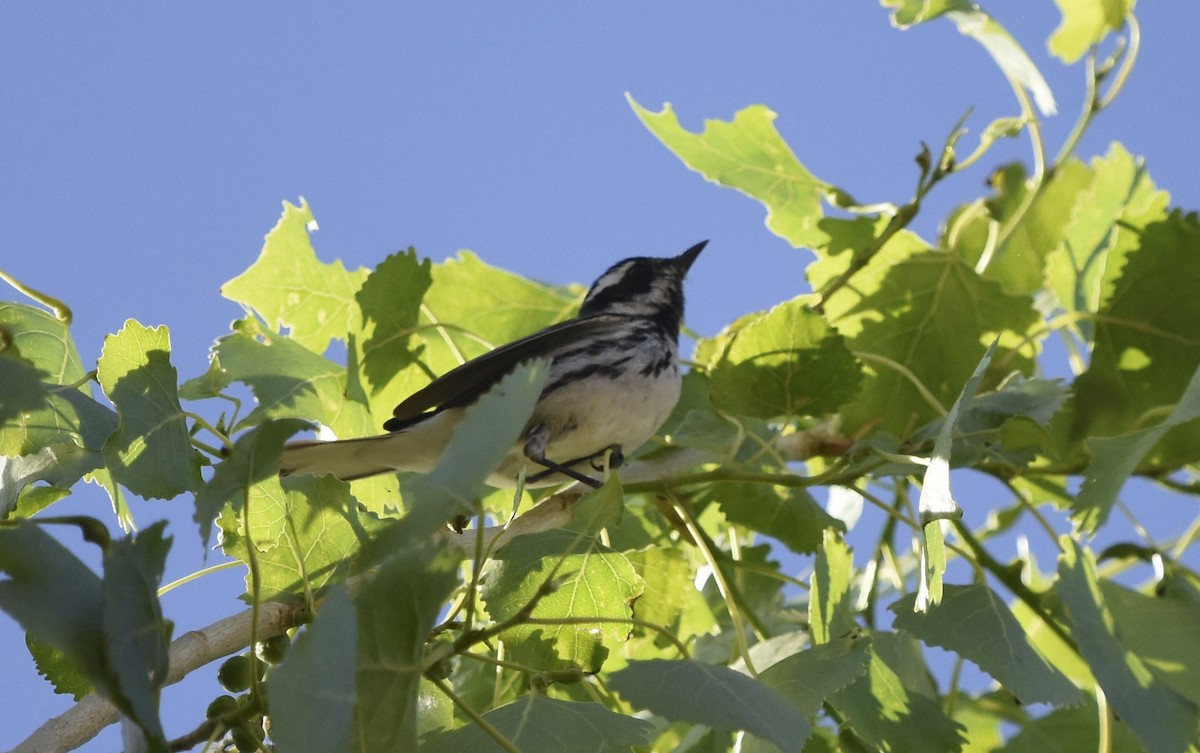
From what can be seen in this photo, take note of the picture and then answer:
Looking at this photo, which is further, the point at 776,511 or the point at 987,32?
the point at 987,32

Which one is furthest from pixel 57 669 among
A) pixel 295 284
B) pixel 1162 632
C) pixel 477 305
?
pixel 1162 632

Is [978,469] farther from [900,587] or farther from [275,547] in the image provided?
[275,547]

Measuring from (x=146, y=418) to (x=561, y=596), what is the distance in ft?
2.81

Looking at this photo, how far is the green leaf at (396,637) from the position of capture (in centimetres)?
162

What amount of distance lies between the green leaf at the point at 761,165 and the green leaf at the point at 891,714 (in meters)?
1.69

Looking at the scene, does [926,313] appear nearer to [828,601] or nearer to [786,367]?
[786,367]

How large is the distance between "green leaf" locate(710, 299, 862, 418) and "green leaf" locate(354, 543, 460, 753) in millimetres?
1719

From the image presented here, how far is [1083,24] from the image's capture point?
4.13m

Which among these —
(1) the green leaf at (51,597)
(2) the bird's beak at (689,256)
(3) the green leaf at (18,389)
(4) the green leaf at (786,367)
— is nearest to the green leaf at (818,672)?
(4) the green leaf at (786,367)

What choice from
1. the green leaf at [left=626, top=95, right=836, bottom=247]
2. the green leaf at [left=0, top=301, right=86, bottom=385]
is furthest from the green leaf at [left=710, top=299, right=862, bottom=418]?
the green leaf at [left=0, top=301, right=86, bottom=385]

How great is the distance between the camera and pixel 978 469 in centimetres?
346

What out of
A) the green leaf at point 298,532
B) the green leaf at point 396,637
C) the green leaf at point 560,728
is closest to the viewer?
the green leaf at point 396,637

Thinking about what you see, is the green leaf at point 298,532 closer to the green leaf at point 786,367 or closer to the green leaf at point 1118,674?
the green leaf at point 786,367

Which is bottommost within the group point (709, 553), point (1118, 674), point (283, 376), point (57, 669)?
point (1118, 674)
